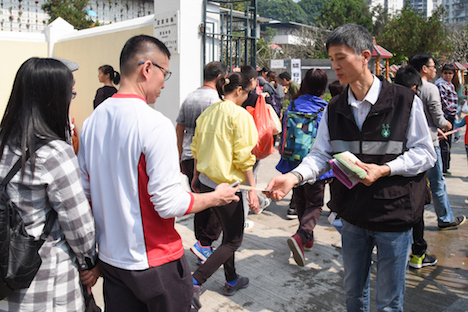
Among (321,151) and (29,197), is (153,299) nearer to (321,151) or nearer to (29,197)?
(29,197)

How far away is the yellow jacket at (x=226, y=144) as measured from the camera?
11.5ft

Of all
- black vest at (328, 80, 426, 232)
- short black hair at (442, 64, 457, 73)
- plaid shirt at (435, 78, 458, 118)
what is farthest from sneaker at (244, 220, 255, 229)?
short black hair at (442, 64, 457, 73)

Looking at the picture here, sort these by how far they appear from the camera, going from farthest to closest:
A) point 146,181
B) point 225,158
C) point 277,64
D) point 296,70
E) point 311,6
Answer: point 311,6 < point 277,64 < point 296,70 < point 225,158 < point 146,181

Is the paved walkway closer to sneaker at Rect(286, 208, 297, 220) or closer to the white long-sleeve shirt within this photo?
sneaker at Rect(286, 208, 297, 220)

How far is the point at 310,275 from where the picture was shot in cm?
411

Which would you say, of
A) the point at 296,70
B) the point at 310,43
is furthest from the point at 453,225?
the point at 310,43

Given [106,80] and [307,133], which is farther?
[106,80]

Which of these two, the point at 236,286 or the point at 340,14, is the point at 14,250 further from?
the point at 340,14

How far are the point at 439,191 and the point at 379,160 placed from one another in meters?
3.09

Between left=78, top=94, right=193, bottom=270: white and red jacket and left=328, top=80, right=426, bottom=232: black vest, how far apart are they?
101 centimetres

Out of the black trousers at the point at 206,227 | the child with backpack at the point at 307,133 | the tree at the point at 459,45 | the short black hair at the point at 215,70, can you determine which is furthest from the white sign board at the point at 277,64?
the tree at the point at 459,45

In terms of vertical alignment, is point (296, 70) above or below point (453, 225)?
above

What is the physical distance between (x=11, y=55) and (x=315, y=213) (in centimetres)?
875

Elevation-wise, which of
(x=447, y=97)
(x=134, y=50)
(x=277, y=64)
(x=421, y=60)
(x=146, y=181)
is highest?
(x=277, y=64)
